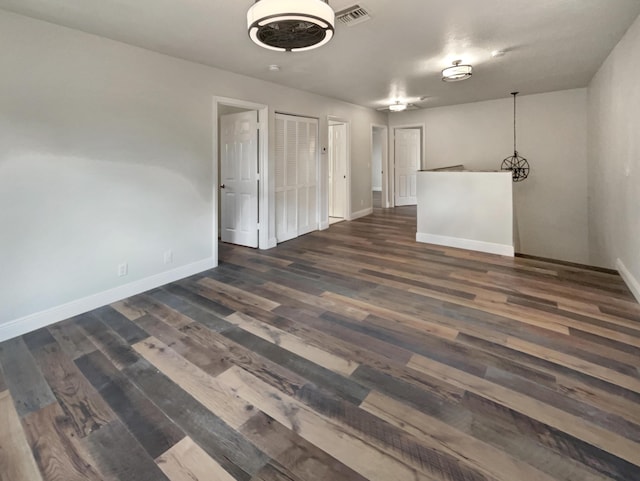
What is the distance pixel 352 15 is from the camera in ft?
9.02

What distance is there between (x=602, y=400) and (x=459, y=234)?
3465mm

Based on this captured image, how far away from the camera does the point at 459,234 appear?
16.6ft

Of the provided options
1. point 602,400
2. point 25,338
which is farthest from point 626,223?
point 25,338

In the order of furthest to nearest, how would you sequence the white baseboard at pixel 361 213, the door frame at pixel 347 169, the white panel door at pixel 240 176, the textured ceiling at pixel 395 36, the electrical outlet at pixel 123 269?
the white baseboard at pixel 361 213, the door frame at pixel 347 169, the white panel door at pixel 240 176, the electrical outlet at pixel 123 269, the textured ceiling at pixel 395 36

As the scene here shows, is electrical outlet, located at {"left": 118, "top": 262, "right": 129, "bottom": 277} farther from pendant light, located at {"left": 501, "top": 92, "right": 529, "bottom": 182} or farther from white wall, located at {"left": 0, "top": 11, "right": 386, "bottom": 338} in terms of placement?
pendant light, located at {"left": 501, "top": 92, "right": 529, "bottom": 182}

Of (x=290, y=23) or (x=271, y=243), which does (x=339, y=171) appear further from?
(x=290, y=23)

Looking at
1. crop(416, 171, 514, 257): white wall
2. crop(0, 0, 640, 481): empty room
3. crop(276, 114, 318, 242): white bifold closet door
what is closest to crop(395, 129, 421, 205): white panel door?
crop(0, 0, 640, 481): empty room

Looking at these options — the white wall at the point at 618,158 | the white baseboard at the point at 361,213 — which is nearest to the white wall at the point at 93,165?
the white baseboard at the point at 361,213

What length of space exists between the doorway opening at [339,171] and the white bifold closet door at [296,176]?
1092mm

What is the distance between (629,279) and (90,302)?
17.7 feet

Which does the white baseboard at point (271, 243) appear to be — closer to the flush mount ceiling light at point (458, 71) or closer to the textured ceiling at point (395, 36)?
the textured ceiling at point (395, 36)

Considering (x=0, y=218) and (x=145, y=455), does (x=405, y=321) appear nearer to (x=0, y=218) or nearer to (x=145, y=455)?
(x=145, y=455)

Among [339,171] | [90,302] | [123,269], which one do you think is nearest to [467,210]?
[339,171]

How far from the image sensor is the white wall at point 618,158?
10.2 ft
